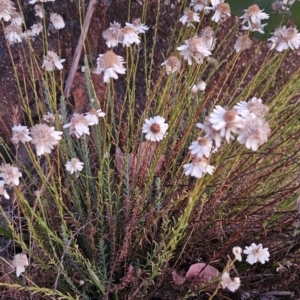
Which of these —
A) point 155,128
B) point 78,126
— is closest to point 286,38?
point 155,128

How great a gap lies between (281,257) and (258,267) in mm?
77

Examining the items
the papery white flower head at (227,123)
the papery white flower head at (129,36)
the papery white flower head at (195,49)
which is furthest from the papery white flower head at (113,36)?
the papery white flower head at (227,123)

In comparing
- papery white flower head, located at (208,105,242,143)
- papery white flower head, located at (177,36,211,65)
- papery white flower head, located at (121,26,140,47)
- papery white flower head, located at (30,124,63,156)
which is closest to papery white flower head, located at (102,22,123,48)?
papery white flower head, located at (121,26,140,47)

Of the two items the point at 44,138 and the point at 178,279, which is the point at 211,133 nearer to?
the point at 44,138

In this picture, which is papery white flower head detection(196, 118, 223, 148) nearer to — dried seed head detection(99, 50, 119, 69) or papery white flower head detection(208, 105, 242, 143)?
papery white flower head detection(208, 105, 242, 143)

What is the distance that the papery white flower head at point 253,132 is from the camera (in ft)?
1.78

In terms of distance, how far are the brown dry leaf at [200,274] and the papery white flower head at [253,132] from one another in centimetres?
41

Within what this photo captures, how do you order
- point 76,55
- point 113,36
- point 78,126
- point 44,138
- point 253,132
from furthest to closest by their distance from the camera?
point 76,55
point 113,36
point 78,126
point 44,138
point 253,132

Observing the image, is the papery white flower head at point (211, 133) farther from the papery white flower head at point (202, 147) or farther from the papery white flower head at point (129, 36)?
the papery white flower head at point (129, 36)

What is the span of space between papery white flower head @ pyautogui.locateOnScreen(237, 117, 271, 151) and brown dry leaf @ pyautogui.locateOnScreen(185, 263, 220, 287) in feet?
1.34

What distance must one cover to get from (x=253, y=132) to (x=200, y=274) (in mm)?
466

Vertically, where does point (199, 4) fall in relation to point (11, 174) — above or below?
above

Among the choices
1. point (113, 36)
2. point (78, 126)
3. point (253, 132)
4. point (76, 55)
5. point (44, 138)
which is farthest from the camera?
point (76, 55)

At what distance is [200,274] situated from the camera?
0.92 m
